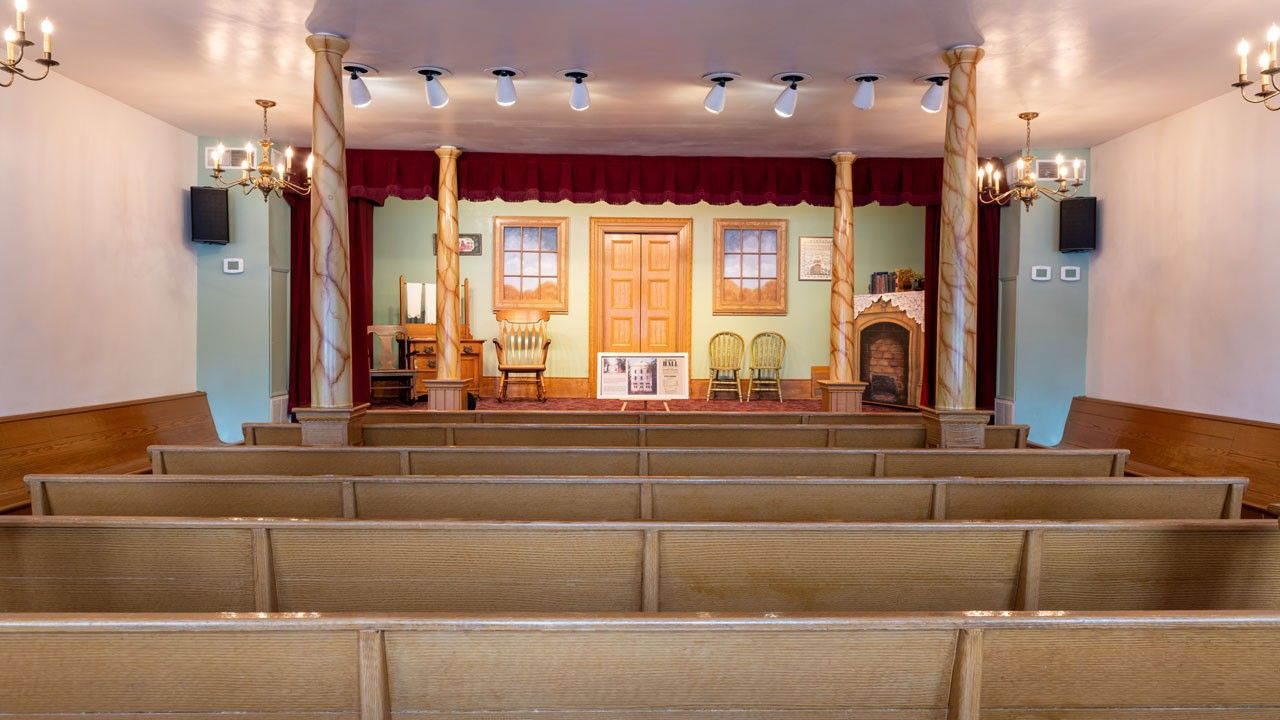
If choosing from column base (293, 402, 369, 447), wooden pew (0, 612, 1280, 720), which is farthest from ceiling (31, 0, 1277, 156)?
wooden pew (0, 612, 1280, 720)

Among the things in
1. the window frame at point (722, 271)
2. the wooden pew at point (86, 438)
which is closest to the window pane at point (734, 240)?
the window frame at point (722, 271)

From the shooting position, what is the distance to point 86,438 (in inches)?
219

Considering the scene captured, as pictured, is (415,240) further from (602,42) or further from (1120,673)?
(1120,673)

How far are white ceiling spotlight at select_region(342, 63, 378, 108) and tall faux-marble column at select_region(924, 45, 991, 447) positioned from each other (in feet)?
12.9

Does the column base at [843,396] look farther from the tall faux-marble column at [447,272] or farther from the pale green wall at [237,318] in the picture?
the pale green wall at [237,318]

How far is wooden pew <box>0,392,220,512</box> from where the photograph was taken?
487cm

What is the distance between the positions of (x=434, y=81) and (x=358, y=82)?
0.52 m

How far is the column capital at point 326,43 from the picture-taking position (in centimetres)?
500

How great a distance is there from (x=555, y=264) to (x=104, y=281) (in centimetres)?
580

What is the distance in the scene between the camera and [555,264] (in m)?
11.2

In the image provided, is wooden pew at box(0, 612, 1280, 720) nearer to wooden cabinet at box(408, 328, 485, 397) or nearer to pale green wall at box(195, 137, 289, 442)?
pale green wall at box(195, 137, 289, 442)

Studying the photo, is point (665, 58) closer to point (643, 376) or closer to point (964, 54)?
point (964, 54)

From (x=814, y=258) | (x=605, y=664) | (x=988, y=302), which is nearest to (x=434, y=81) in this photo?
(x=605, y=664)

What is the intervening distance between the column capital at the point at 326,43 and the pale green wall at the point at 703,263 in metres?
6.17
